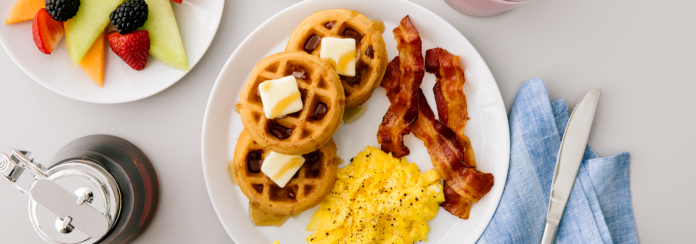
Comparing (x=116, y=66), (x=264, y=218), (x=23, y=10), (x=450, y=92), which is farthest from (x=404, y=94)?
(x=23, y=10)

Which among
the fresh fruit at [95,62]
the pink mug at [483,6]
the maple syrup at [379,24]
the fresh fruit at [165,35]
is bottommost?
the fresh fruit at [95,62]

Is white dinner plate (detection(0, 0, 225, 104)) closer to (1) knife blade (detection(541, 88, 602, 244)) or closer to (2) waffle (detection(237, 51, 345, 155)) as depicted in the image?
(2) waffle (detection(237, 51, 345, 155))

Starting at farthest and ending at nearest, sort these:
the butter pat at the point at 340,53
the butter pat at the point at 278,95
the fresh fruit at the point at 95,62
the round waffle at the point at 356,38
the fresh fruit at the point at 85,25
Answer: the fresh fruit at the point at 95,62, the fresh fruit at the point at 85,25, the round waffle at the point at 356,38, the butter pat at the point at 340,53, the butter pat at the point at 278,95

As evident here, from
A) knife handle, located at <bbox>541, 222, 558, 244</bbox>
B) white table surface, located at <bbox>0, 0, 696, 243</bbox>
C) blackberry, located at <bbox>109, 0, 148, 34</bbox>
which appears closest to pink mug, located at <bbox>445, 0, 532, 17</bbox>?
white table surface, located at <bbox>0, 0, 696, 243</bbox>

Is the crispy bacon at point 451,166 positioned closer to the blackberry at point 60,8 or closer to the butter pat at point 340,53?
the butter pat at point 340,53

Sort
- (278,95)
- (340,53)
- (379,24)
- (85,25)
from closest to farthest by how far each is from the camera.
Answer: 1. (278,95)
2. (340,53)
3. (85,25)
4. (379,24)

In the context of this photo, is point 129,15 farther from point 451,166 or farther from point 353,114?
point 451,166

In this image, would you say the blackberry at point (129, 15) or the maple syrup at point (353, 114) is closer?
the blackberry at point (129, 15)

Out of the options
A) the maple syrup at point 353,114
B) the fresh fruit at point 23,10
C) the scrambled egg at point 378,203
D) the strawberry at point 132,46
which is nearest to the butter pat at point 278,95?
the maple syrup at point 353,114
